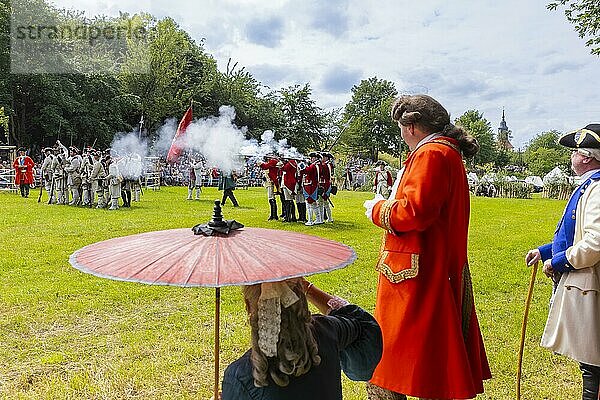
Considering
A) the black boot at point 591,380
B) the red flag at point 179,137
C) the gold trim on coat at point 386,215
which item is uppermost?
the red flag at point 179,137

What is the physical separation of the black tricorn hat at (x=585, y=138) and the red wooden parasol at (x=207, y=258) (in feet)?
6.82

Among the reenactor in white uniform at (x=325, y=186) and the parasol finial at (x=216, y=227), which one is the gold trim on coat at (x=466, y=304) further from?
the reenactor in white uniform at (x=325, y=186)

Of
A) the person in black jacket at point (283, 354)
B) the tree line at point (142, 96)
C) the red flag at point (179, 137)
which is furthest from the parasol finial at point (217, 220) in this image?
the tree line at point (142, 96)

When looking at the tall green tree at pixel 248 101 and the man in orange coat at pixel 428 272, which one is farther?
the tall green tree at pixel 248 101

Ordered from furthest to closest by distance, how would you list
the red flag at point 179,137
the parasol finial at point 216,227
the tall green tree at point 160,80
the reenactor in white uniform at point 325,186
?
the tall green tree at point 160,80 → the red flag at point 179,137 → the reenactor in white uniform at point 325,186 → the parasol finial at point 216,227

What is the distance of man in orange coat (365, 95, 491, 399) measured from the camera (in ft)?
9.29

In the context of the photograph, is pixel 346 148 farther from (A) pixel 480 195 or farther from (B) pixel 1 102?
(B) pixel 1 102

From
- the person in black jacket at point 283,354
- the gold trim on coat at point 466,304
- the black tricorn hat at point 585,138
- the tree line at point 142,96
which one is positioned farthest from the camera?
the tree line at point 142,96

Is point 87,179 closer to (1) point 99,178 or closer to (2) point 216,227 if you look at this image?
(1) point 99,178

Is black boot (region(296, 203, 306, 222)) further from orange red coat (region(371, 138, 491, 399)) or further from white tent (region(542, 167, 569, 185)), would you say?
white tent (region(542, 167, 569, 185))

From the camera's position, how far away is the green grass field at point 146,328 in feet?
14.3

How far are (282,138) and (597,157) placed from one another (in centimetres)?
5084

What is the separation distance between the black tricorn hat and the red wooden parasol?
6.82 ft

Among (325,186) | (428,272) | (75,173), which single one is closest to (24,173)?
(75,173)
